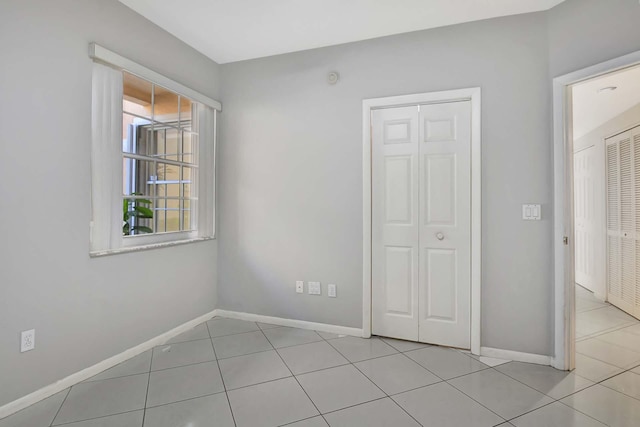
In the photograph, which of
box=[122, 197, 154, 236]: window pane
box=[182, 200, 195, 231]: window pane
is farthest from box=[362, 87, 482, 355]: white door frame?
box=[122, 197, 154, 236]: window pane

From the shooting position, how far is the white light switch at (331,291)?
2.96m

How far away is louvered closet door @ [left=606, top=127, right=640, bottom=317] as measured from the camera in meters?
3.54

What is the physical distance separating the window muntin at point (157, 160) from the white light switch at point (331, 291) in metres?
1.45

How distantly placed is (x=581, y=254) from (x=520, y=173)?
12.4ft

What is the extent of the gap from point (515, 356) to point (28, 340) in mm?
3215

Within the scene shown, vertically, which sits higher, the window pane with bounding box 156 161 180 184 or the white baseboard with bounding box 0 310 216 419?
the window pane with bounding box 156 161 180 184

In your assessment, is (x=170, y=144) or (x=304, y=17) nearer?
(x=304, y=17)

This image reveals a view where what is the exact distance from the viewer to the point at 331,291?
117 inches

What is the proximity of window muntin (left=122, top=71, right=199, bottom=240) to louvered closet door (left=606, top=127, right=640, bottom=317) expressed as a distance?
186 inches

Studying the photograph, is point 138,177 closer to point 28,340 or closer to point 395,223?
Result: point 28,340

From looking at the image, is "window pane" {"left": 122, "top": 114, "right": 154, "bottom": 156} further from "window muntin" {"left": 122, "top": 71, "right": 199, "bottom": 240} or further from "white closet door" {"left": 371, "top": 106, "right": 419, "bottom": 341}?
"white closet door" {"left": 371, "top": 106, "right": 419, "bottom": 341}

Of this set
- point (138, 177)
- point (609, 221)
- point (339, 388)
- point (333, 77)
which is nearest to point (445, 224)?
point (339, 388)

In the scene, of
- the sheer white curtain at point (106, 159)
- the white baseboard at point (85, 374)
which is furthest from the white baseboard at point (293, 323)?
the sheer white curtain at point (106, 159)

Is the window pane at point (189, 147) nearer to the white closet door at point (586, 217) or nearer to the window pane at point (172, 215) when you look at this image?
the window pane at point (172, 215)
